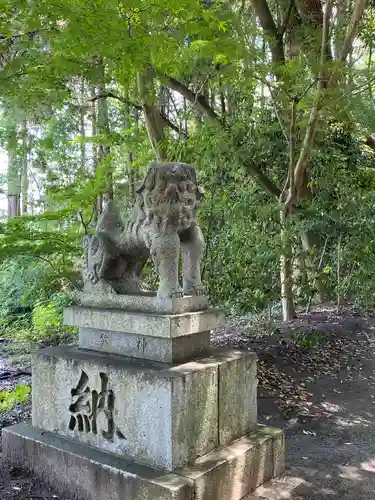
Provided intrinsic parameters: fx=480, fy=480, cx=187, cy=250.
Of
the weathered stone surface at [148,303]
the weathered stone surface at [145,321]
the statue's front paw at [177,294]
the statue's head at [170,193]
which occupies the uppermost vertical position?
the statue's head at [170,193]

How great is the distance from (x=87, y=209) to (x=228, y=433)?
3.70m

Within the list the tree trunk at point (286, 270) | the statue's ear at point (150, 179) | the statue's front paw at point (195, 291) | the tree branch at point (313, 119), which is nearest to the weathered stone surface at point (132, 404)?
the statue's front paw at point (195, 291)

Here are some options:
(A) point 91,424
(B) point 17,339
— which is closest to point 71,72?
(A) point 91,424

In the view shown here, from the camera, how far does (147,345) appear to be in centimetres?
325

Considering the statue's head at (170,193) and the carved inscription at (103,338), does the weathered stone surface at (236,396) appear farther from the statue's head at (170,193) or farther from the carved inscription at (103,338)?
the statue's head at (170,193)

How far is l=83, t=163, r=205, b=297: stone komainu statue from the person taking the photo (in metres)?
3.25

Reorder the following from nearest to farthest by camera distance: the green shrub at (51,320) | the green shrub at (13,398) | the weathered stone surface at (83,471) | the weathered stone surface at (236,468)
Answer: the weathered stone surface at (83,471), the weathered stone surface at (236,468), the green shrub at (13,398), the green shrub at (51,320)

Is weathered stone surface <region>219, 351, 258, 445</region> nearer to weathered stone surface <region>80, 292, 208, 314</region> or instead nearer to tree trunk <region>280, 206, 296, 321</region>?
weathered stone surface <region>80, 292, 208, 314</region>

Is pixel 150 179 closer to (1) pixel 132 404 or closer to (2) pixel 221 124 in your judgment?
(1) pixel 132 404

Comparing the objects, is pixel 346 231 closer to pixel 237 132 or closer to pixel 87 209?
pixel 237 132

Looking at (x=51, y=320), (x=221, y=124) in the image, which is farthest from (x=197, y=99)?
(x=51, y=320)

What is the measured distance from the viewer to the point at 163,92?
948 centimetres

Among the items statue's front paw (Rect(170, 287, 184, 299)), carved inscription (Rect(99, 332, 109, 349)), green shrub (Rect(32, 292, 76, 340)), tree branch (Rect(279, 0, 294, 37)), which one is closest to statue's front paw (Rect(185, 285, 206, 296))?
statue's front paw (Rect(170, 287, 184, 299))

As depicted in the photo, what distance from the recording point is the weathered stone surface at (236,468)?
286 centimetres
